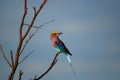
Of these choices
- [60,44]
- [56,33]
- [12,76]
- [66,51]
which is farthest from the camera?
[60,44]

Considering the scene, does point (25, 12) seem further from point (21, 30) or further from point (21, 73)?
point (21, 73)

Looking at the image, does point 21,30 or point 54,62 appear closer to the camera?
point 21,30

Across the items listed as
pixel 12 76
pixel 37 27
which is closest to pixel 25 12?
pixel 37 27

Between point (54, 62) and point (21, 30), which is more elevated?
point (21, 30)

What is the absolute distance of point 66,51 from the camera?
2090 mm

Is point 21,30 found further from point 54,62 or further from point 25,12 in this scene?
point 54,62

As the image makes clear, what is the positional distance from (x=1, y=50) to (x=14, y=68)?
0.23 m

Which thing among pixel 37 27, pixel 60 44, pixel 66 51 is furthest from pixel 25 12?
pixel 60 44

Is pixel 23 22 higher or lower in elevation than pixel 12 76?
higher

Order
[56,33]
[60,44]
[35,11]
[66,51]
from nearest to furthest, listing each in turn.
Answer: [35,11], [56,33], [66,51], [60,44]

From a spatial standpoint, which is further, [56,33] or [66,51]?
[66,51]

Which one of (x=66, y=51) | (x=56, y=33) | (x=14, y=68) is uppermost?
(x=14, y=68)

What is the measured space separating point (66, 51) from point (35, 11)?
1.23 meters

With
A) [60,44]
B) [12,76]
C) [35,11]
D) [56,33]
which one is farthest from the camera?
[60,44]
